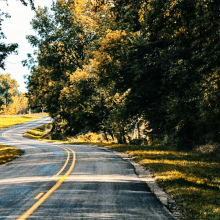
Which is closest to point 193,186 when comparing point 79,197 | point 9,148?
point 79,197

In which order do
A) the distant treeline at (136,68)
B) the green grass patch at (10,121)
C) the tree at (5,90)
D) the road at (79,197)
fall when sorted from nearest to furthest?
the road at (79,197) → the distant treeline at (136,68) → the green grass patch at (10,121) → the tree at (5,90)

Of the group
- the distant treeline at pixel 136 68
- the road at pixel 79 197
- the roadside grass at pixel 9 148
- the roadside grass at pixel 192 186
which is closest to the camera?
the road at pixel 79 197

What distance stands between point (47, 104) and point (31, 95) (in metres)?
4.91

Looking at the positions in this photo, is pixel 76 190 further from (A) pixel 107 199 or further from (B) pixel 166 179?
(B) pixel 166 179

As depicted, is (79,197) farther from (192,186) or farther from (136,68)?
(136,68)

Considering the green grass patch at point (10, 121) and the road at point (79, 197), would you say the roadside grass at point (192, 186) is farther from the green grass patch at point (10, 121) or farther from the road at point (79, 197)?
the green grass patch at point (10, 121)

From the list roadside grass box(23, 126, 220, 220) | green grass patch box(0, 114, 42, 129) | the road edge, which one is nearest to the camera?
roadside grass box(23, 126, 220, 220)

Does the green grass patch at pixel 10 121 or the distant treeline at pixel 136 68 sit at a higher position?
the distant treeline at pixel 136 68

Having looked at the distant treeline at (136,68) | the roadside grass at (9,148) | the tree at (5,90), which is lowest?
the roadside grass at (9,148)

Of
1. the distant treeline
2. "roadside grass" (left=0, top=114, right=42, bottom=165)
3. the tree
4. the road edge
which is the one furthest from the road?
the tree

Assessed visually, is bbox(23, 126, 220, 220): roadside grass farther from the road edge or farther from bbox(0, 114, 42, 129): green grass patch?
bbox(0, 114, 42, 129): green grass patch

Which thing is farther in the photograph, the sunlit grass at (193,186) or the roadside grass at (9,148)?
the roadside grass at (9,148)

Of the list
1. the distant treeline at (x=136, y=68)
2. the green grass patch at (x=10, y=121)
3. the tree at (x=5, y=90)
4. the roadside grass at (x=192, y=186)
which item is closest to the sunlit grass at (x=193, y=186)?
the roadside grass at (x=192, y=186)

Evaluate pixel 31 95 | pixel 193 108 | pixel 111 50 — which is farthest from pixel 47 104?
pixel 193 108
